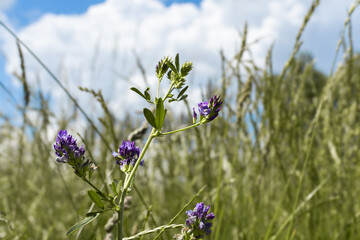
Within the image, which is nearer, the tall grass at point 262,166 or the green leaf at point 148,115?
the green leaf at point 148,115

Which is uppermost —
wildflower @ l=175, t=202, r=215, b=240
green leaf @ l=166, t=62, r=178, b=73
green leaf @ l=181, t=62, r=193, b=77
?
green leaf @ l=166, t=62, r=178, b=73

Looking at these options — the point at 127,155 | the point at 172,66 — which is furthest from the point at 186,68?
the point at 127,155

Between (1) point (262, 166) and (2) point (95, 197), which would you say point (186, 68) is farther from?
(1) point (262, 166)

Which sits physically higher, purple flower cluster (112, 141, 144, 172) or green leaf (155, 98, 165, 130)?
green leaf (155, 98, 165, 130)

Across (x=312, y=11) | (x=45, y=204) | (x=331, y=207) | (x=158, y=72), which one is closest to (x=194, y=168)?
(x=331, y=207)

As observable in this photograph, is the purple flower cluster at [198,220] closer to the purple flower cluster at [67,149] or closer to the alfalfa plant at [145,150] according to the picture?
the alfalfa plant at [145,150]

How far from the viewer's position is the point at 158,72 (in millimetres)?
490

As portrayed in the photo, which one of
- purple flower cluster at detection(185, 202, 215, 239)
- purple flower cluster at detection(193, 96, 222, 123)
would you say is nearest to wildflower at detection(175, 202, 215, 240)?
purple flower cluster at detection(185, 202, 215, 239)

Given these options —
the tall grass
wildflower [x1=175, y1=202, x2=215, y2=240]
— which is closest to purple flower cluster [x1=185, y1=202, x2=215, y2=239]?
wildflower [x1=175, y1=202, x2=215, y2=240]

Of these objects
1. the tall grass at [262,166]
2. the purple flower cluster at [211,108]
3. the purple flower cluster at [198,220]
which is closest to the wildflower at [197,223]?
the purple flower cluster at [198,220]

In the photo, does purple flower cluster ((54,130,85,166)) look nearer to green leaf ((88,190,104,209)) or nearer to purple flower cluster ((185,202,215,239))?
green leaf ((88,190,104,209))

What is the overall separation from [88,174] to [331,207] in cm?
155

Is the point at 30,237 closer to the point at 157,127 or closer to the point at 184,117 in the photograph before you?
the point at 184,117

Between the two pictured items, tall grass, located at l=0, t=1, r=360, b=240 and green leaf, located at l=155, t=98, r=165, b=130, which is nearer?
green leaf, located at l=155, t=98, r=165, b=130
